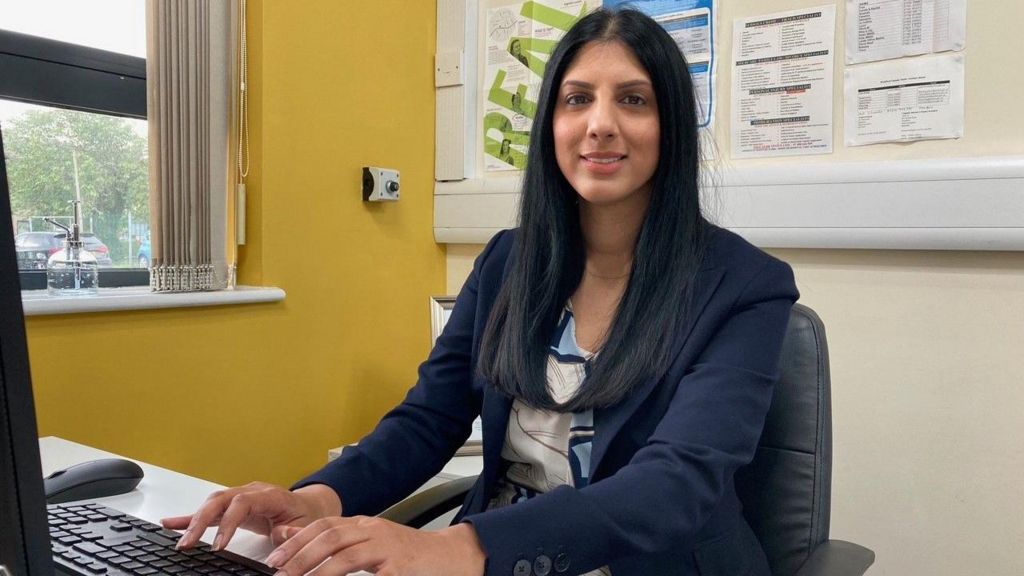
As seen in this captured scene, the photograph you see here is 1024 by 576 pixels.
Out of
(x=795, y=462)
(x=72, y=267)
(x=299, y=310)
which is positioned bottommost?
(x=795, y=462)

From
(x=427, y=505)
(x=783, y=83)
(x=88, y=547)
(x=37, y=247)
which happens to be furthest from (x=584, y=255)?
(x=37, y=247)

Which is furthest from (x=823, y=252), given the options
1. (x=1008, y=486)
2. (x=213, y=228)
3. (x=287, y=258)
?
(x=213, y=228)

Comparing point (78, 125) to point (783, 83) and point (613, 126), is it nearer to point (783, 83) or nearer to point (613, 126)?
point (613, 126)

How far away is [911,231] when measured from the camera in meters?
1.68

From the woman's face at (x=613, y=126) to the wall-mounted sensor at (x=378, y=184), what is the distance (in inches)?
41.7

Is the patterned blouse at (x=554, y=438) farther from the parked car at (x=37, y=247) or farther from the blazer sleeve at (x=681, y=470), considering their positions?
the parked car at (x=37, y=247)

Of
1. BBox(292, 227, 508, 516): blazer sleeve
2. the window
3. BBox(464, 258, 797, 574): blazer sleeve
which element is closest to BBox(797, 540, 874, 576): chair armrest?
BBox(464, 258, 797, 574): blazer sleeve

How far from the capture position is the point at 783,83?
6.24ft

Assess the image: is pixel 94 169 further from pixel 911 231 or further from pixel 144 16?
pixel 911 231

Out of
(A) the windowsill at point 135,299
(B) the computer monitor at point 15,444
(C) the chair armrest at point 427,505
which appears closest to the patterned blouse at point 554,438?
(C) the chair armrest at point 427,505

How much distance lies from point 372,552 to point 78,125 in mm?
1428

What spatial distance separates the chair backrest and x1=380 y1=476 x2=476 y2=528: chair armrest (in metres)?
0.43

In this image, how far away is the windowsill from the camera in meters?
1.48

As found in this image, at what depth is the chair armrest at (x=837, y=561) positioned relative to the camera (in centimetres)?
96
